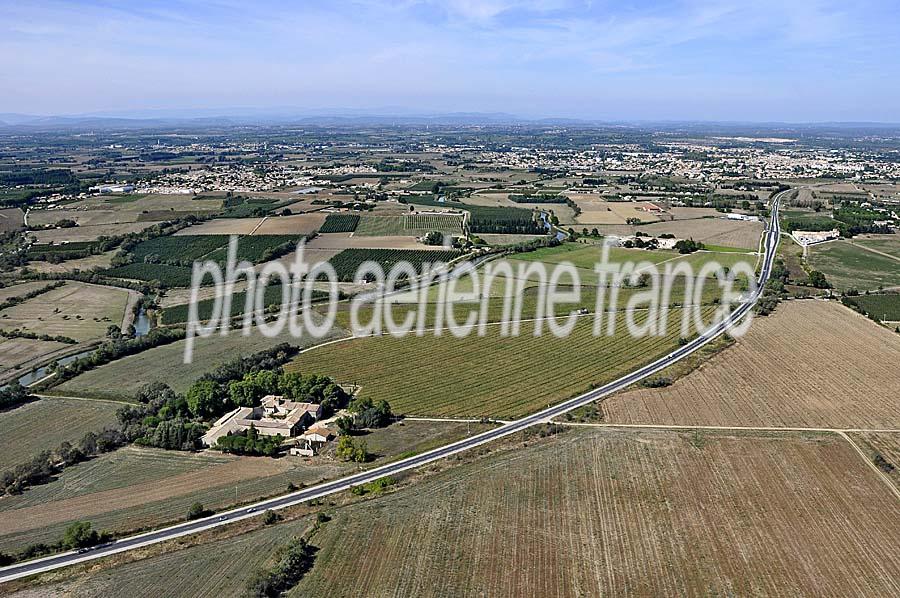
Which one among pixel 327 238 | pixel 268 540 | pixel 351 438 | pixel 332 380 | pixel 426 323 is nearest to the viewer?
pixel 268 540

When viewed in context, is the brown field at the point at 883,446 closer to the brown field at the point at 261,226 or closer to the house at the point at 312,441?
the house at the point at 312,441

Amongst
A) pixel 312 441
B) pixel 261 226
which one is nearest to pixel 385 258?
pixel 261 226

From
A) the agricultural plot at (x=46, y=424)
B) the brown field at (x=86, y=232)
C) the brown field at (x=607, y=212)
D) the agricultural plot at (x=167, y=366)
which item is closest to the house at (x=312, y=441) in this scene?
the agricultural plot at (x=46, y=424)

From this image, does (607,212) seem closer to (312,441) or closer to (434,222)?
(434,222)

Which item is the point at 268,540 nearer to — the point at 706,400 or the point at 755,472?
the point at 755,472

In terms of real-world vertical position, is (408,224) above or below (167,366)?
above

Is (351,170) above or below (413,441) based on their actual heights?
above

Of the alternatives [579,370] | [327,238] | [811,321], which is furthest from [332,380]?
[327,238]
